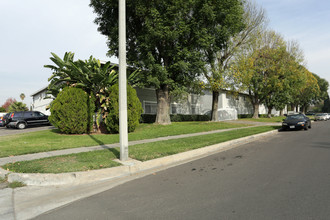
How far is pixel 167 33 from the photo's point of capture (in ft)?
47.3

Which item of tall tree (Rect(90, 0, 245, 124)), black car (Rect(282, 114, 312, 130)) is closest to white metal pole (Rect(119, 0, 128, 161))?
tall tree (Rect(90, 0, 245, 124))

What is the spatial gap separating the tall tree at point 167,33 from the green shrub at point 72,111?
488 cm

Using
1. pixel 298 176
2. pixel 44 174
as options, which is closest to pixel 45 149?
pixel 44 174

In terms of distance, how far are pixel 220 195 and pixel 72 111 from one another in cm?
A: 1050

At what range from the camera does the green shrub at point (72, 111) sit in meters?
12.2

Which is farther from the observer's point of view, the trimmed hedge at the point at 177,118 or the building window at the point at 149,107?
the building window at the point at 149,107

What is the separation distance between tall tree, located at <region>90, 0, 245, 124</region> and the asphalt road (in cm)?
1070

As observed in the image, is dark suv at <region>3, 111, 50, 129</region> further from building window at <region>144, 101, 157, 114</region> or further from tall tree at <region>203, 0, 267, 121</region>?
tall tree at <region>203, 0, 267, 121</region>

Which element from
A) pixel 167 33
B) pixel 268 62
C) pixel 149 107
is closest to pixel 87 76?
pixel 167 33

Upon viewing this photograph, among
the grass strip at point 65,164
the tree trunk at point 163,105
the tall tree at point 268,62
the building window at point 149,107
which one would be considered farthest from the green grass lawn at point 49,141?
the tall tree at point 268,62

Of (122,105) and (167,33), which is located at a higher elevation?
(167,33)

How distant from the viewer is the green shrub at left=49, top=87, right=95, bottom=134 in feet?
40.1

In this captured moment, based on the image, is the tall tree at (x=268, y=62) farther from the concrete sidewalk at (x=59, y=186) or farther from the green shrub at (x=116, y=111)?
the concrete sidewalk at (x=59, y=186)

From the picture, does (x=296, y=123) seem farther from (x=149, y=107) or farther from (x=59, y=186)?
(x=59, y=186)
